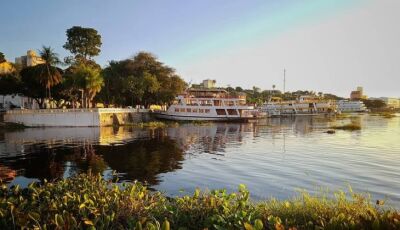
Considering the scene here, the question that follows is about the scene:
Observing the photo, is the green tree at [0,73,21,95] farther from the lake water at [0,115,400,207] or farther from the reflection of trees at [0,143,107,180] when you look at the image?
the reflection of trees at [0,143,107,180]

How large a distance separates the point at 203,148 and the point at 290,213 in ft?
90.0

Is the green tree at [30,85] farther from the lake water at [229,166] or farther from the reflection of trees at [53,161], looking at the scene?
the reflection of trees at [53,161]

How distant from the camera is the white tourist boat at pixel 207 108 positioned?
292ft

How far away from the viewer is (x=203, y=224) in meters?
7.79

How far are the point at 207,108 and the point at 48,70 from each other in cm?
4078

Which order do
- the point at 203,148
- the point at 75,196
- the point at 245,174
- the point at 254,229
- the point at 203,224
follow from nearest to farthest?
the point at 254,229 < the point at 203,224 < the point at 75,196 < the point at 245,174 < the point at 203,148

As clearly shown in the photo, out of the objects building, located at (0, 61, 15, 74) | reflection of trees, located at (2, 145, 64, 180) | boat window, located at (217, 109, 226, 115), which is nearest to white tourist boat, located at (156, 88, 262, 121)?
boat window, located at (217, 109, 226, 115)

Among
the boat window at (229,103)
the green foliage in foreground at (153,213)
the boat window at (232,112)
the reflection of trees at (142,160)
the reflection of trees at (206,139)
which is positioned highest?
the boat window at (229,103)

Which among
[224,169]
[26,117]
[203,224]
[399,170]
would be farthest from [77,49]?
[203,224]

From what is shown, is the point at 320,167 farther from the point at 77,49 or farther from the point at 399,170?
the point at 77,49

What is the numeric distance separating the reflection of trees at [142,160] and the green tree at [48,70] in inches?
1381

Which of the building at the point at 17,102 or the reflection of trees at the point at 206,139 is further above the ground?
→ the building at the point at 17,102

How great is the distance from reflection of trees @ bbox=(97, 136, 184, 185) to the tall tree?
60.0m

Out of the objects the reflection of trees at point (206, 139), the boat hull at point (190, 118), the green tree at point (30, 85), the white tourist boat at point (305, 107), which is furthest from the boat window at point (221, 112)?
the white tourist boat at point (305, 107)
